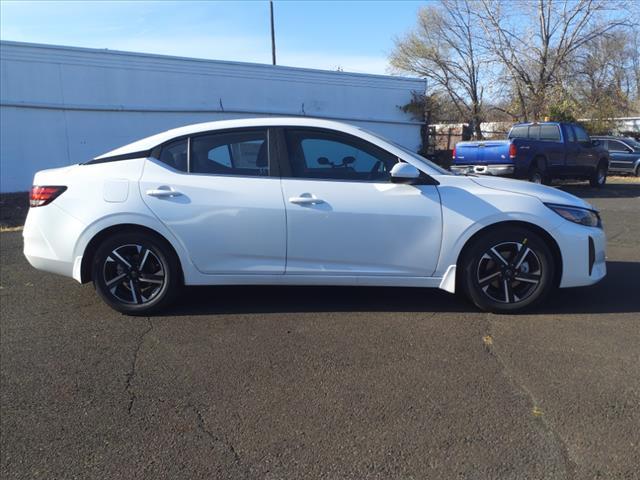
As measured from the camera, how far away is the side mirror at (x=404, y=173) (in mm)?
4570

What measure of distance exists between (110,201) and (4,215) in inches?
345

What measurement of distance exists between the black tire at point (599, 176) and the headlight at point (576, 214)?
1308cm

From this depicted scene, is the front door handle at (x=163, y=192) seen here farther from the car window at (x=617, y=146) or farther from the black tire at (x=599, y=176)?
the car window at (x=617, y=146)

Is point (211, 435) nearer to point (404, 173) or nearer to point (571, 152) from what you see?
point (404, 173)

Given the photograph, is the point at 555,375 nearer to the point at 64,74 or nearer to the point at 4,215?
the point at 4,215

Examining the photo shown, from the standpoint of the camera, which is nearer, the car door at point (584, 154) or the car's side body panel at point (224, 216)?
the car's side body panel at point (224, 216)

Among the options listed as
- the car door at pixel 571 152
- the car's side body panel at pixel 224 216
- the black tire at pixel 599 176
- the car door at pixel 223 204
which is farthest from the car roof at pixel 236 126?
the black tire at pixel 599 176

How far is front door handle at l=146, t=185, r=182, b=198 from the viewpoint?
4703mm

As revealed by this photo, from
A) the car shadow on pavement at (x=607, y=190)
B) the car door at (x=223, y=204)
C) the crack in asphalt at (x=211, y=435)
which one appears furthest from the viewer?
the car shadow on pavement at (x=607, y=190)

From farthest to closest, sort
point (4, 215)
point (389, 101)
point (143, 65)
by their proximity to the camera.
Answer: point (389, 101) → point (143, 65) → point (4, 215)

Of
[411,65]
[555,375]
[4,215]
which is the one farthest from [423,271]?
[411,65]

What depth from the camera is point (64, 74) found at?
16.3m

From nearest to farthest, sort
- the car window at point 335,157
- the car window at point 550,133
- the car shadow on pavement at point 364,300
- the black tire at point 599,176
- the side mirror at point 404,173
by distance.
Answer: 1. the side mirror at point 404,173
2. the car window at point 335,157
3. the car shadow on pavement at point 364,300
4. the car window at point 550,133
5. the black tire at point 599,176

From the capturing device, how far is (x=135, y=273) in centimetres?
482
